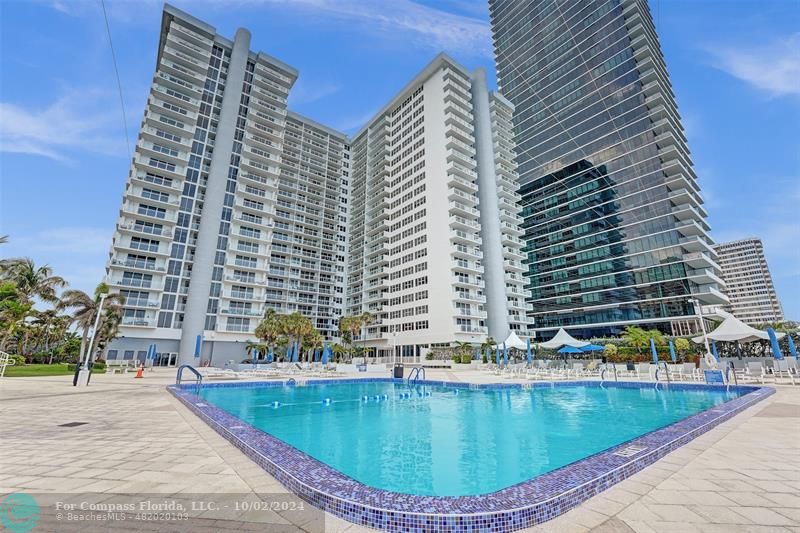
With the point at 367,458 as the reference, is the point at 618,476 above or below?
above

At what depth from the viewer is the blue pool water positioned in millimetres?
7008

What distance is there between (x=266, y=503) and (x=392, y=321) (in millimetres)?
49886

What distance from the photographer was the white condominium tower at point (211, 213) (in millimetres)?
41781

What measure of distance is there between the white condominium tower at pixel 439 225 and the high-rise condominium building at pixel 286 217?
26 cm

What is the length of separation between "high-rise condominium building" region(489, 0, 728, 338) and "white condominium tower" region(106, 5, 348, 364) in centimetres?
4747

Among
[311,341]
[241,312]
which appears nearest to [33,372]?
[241,312]

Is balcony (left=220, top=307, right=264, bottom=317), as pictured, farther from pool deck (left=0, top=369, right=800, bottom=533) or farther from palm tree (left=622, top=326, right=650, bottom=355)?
palm tree (left=622, top=326, right=650, bottom=355)

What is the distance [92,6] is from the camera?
11250 millimetres

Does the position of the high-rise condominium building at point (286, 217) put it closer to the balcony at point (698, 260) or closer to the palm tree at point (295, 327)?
the palm tree at point (295, 327)

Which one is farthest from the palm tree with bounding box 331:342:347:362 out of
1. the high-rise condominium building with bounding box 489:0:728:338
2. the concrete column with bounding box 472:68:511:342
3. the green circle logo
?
the green circle logo

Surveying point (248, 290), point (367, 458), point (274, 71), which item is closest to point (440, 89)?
point (274, 71)

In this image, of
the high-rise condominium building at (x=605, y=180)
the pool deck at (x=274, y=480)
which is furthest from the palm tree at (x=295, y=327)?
the high-rise condominium building at (x=605, y=180)

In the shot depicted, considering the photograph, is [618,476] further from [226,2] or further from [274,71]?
[274,71]

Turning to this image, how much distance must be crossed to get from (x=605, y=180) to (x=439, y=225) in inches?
1487
